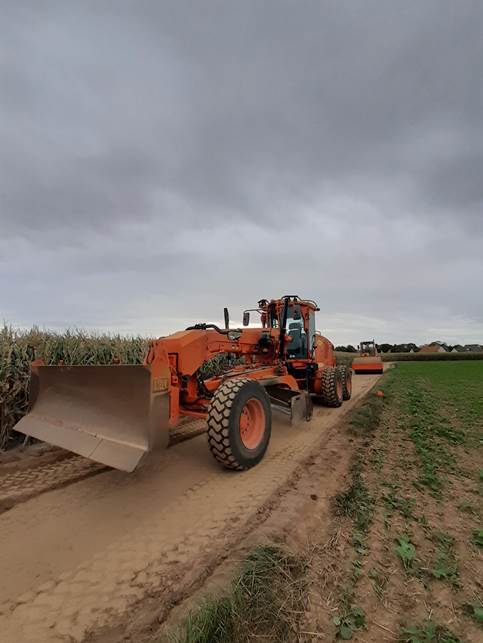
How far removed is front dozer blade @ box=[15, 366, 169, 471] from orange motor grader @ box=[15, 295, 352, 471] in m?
0.01

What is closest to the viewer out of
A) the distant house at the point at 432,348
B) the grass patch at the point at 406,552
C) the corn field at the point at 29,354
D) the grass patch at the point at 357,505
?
the grass patch at the point at 406,552

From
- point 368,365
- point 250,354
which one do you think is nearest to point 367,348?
point 368,365

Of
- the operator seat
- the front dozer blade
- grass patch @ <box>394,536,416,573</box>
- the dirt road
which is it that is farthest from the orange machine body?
grass patch @ <box>394,536,416,573</box>

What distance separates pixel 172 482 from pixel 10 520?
5.76 feet

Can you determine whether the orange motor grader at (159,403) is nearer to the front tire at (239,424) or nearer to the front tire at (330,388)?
the front tire at (239,424)

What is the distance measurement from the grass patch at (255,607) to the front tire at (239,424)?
6.72 feet

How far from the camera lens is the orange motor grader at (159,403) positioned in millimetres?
4340

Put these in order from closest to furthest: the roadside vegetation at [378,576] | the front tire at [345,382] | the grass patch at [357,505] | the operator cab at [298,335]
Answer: the roadside vegetation at [378,576] < the grass patch at [357,505] < the operator cab at [298,335] < the front tire at [345,382]

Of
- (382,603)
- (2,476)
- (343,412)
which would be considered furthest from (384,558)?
(343,412)

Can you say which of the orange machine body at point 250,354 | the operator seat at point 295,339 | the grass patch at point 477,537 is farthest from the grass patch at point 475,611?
the operator seat at point 295,339

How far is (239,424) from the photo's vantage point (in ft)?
16.8

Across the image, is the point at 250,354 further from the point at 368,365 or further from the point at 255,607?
the point at 368,365

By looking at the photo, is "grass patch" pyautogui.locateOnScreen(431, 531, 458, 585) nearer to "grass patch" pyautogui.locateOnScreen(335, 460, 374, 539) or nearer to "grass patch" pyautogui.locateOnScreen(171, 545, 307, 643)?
"grass patch" pyautogui.locateOnScreen(335, 460, 374, 539)

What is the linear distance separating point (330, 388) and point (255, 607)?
315 inches
